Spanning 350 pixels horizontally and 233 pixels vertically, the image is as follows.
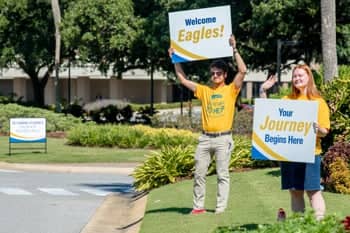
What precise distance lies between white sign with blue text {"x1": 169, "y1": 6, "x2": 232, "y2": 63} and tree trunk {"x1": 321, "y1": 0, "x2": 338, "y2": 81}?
21.9 ft

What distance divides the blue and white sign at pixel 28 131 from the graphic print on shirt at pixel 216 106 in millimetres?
16593

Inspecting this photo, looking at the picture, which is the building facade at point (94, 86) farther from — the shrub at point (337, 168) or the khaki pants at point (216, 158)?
the khaki pants at point (216, 158)

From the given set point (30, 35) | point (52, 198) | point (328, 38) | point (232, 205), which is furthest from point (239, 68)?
point (30, 35)

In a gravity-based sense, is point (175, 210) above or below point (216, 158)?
below

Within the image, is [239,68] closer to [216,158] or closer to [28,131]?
[216,158]

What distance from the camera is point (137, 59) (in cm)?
4275

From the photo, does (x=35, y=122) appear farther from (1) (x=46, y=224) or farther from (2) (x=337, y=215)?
(2) (x=337, y=215)

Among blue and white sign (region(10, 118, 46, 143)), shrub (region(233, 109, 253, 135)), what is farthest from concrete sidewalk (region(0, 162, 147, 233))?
shrub (region(233, 109, 253, 135))

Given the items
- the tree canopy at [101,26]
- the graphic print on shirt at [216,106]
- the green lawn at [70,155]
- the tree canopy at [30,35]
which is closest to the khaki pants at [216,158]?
the graphic print on shirt at [216,106]

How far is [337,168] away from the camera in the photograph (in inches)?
564

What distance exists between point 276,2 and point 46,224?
22.3 m

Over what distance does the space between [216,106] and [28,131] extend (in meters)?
16.9

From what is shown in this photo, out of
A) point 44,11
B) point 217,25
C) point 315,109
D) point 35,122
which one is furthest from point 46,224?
point 44,11

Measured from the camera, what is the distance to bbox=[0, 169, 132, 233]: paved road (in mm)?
13258
